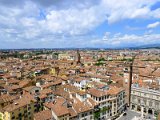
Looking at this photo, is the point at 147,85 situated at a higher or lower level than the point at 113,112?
higher

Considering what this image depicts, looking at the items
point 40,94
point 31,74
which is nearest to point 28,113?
point 40,94

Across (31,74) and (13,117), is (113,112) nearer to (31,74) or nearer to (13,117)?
(13,117)

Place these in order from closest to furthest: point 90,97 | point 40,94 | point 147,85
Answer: point 90,97 → point 40,94 → point 147,85

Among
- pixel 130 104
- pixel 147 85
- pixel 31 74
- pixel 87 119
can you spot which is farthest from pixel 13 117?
pixel 31 74

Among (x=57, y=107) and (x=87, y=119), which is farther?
(x=87, y=119)

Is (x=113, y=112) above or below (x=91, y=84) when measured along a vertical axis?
below

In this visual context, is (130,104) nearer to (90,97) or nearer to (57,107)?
(90,97)

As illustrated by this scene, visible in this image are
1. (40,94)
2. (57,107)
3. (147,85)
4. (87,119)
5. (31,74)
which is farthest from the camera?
(31,74)

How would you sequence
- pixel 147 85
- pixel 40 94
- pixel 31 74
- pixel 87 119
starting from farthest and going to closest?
pixel 31 74
pixel 147 85
pixel 40 94
pixel 87 119

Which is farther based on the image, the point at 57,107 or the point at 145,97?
the point at 145,97
